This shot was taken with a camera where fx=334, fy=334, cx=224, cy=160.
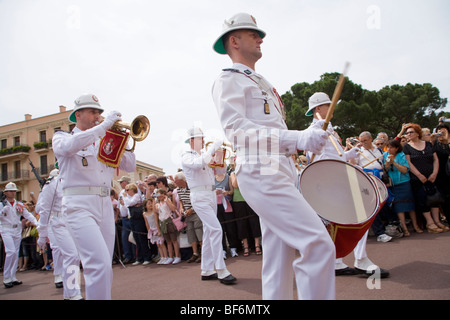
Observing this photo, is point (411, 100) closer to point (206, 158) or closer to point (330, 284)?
point (206, 158)

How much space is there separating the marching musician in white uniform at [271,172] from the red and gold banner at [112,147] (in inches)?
73.2

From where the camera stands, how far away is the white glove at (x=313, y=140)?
224 cm

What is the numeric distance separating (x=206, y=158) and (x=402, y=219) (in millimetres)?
4671

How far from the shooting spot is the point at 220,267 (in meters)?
→ 5.76

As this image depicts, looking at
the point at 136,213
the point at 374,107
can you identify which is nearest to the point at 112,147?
the point at 136,213

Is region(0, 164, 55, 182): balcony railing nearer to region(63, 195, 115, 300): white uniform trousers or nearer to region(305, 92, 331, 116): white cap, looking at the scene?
region(63, 195, 115, 300): white uniform trousers

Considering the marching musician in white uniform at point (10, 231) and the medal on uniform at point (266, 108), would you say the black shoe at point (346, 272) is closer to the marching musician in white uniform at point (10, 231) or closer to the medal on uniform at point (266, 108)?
the medal on uniform at point (266, 108)

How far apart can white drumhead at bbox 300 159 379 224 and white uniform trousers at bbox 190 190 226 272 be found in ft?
11.6

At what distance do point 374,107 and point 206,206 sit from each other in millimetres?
23137

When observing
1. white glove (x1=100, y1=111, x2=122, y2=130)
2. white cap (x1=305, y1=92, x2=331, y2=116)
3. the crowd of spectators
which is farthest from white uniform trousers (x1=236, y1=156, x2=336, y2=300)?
the crowd of spectators

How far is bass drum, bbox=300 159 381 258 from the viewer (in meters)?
2.58

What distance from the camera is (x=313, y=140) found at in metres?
2.26

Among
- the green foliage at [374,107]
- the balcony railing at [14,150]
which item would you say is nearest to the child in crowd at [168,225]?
the green foliage at [374,107]

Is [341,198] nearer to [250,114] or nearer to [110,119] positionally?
[250,114]
